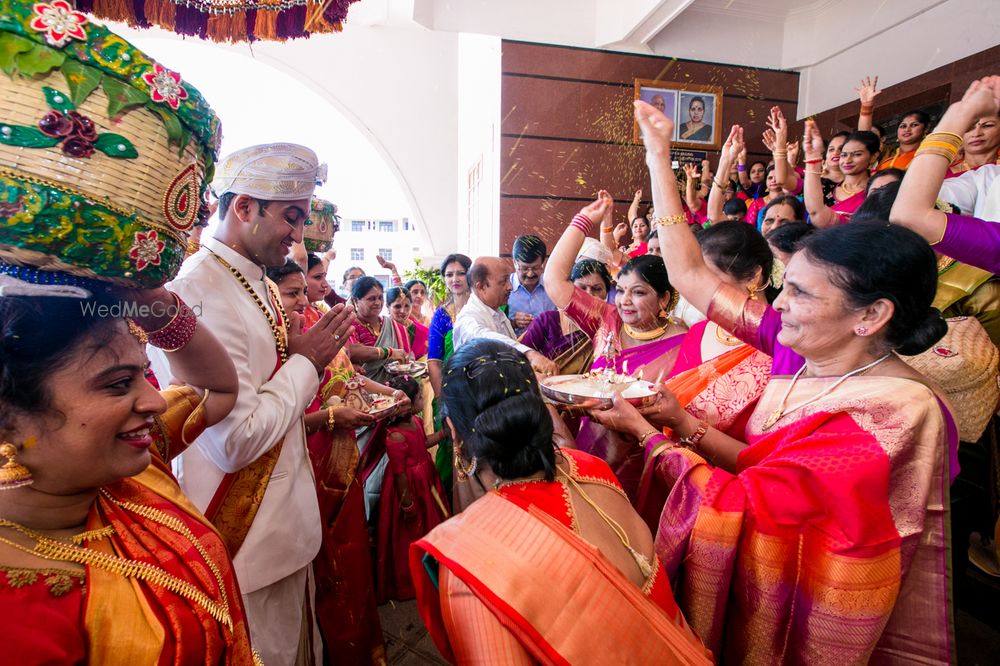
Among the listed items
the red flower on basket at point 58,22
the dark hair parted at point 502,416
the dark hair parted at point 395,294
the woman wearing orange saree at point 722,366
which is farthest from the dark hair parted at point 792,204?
the red flower on basket at point 58,22

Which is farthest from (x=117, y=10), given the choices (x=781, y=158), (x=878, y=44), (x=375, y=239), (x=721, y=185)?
(x=375, y=239)

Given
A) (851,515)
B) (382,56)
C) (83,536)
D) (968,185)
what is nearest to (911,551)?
(851,515)

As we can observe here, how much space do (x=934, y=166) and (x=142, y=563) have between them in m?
2.32

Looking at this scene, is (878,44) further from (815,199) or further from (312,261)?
(312,261)

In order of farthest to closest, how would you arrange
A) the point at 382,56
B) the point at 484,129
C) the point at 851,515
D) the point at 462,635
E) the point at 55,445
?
the point at 382,56 < the point at 484,129 < the point at 851,515 < the point at 462,635 < the point at 55,445

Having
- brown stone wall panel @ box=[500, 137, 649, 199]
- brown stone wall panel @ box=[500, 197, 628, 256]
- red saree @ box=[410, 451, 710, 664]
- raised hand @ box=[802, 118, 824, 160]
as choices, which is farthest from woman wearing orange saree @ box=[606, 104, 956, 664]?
brown stone wall panel @ box=[500, 137, 649, 199]

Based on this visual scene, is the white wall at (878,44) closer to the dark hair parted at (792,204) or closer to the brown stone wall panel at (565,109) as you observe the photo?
the brown stone wall panel at (565,109)

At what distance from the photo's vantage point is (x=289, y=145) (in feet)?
5.47

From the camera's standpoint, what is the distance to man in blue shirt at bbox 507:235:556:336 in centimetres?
422

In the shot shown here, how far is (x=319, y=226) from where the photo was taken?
2494 mm

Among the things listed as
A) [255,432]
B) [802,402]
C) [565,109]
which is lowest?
[255,432]

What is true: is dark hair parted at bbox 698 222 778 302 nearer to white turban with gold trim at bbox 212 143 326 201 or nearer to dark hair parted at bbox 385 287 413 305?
white turban with gold trim at bbox 212 143 326 201

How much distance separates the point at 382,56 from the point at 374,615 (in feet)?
26.9

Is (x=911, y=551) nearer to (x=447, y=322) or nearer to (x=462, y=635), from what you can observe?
(x=462, y=635)
